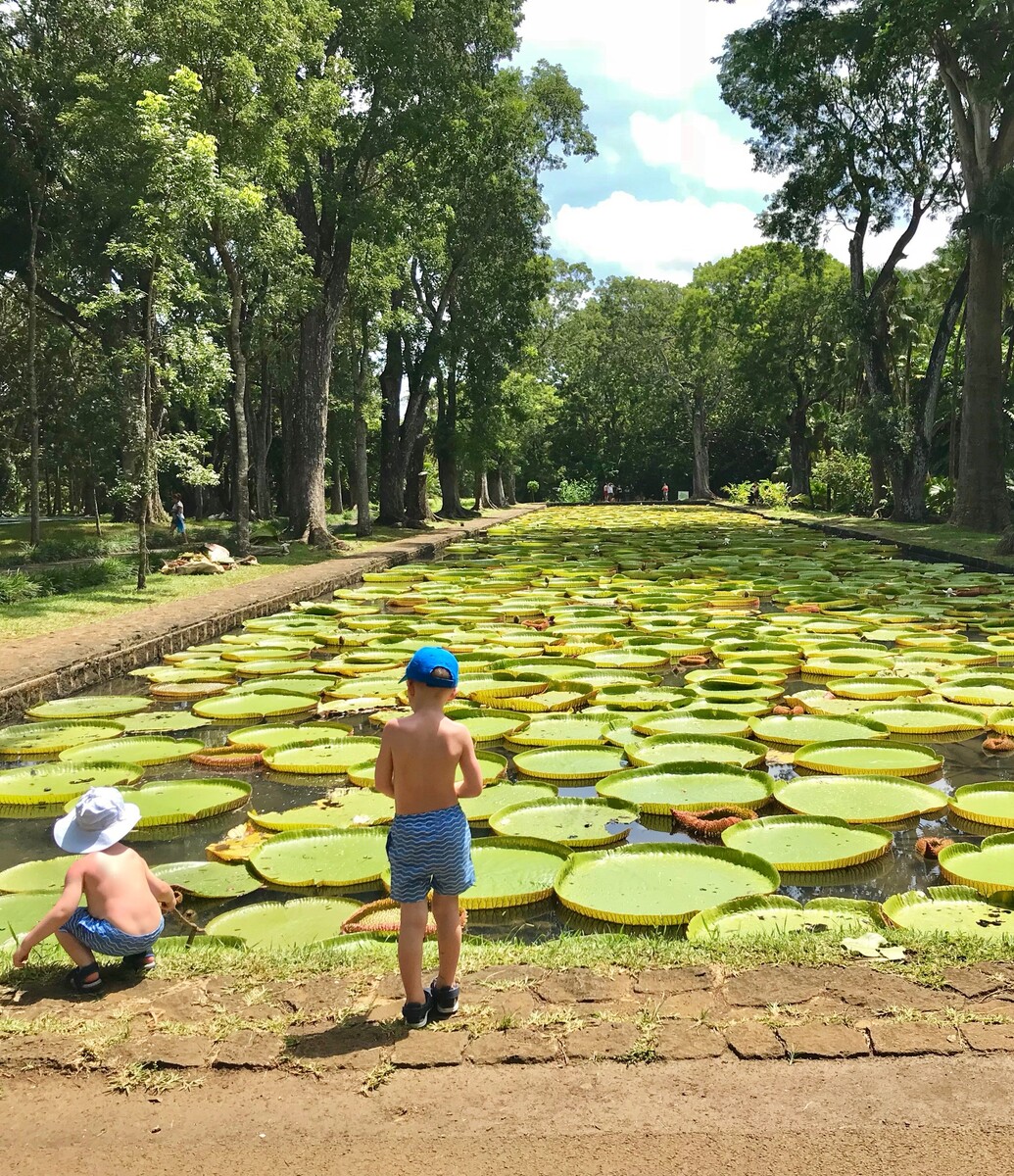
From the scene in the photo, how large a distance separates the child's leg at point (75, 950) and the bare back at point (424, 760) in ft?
3.40

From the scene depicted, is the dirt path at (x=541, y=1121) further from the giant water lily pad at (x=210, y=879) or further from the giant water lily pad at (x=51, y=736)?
the giant water lily pad at (x=51, y=736)

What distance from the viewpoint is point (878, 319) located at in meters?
23.0

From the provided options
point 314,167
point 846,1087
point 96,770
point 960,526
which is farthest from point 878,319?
point 846,1087

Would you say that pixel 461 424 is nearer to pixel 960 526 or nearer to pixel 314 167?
pixel 314 167

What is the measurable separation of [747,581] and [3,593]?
9292 mm

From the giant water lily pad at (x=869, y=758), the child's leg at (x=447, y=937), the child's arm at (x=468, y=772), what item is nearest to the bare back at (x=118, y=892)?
the child's leg at (x=447, y=937)

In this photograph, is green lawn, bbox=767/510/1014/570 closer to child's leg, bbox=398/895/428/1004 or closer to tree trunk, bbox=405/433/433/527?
tree trunk, bbox=405/433/433/527

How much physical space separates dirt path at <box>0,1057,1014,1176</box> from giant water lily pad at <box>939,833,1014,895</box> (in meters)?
1.41

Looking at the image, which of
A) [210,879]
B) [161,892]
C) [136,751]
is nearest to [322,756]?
[136,751]

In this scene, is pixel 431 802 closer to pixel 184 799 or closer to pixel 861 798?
pixel 184 799

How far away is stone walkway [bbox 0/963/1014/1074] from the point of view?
2330 millimetres

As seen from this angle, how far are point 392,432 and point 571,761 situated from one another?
19.8 meters

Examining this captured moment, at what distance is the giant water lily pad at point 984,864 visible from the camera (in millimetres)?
3512

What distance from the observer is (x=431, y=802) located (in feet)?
8.70
